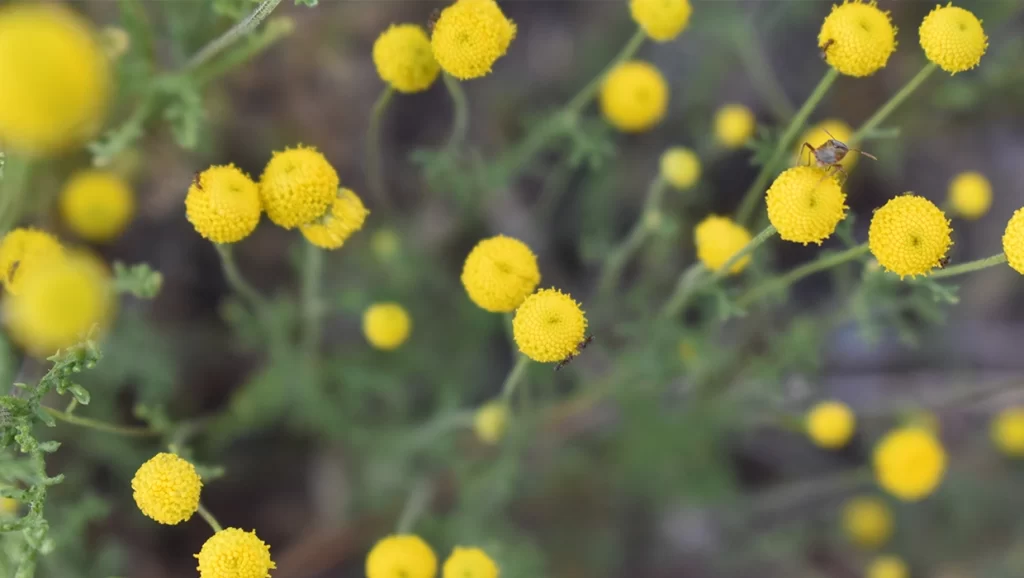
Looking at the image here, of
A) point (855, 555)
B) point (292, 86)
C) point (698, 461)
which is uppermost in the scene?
point (292, 86)

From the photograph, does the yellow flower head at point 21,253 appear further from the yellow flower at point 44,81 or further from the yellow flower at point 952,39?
the yellow flower at point 952,39

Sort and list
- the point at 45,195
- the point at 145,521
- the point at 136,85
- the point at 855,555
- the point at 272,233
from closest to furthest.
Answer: the point at 136,85 < the point at 45,195 < the point at 145,521 < the point at 272,233 < the point at 855,555

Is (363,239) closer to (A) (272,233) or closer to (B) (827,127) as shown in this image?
(A) (272,233)

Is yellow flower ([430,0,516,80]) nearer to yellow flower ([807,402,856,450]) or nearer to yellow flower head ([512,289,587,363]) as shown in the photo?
yellow flower head ([512,289,587,363])

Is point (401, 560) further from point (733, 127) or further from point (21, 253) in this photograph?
point (733, 127)

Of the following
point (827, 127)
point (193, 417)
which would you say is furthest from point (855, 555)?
point (193, 417)

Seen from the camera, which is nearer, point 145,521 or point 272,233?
point 145,521
